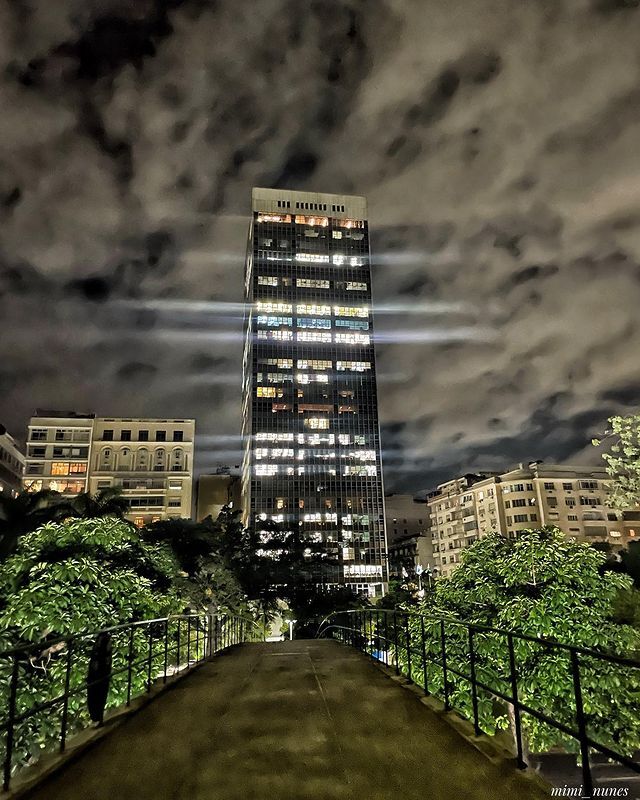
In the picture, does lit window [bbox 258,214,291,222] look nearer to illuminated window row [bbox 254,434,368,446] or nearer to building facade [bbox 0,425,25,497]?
illuminated window row [bbox 254,434,368,446]

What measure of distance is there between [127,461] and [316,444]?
3400cm

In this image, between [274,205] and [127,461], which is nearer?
[127,461]

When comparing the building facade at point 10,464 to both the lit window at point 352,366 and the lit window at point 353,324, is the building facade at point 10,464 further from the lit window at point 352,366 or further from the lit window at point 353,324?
the lit window at point 353,324

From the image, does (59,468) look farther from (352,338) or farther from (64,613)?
(64,613)

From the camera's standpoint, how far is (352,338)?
11694 centimetres

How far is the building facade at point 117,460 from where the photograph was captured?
97562 mm

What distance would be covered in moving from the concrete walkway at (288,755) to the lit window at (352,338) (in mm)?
109131

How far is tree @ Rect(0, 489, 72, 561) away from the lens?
70.8 ft

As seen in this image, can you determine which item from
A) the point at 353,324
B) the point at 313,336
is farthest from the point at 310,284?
the point at 353,324

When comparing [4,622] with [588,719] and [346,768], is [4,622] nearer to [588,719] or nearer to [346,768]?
[346,768]

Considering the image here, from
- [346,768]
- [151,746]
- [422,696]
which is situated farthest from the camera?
[422,696]

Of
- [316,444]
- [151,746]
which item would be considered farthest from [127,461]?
[151,746]

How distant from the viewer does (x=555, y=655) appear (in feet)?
34.9

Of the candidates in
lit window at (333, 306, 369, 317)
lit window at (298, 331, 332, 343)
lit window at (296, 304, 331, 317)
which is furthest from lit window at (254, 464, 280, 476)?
lit window at (333, 306, 369, 317)
